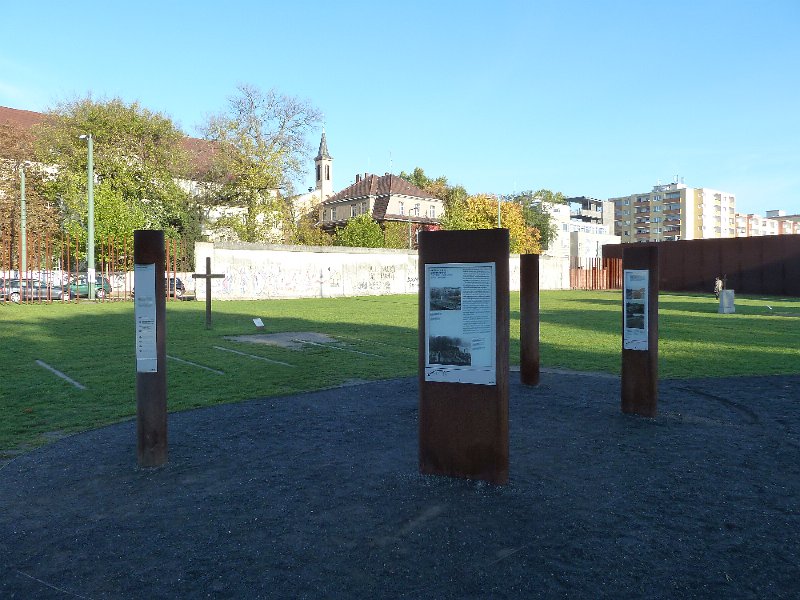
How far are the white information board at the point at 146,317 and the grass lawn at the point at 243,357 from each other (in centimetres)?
149

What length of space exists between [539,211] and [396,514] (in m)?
79.8

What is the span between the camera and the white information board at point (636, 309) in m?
6.94

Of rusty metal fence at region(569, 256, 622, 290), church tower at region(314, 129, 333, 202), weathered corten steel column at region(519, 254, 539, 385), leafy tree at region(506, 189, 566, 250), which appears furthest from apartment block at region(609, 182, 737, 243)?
weathered corten steel column at region(519, 254, 539, 385)

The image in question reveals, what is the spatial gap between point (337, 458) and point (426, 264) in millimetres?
1758

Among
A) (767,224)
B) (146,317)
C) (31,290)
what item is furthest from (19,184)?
(767,224)

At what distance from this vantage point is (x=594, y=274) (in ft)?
183

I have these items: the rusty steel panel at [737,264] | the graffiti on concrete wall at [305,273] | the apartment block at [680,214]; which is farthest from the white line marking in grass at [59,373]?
the apartment block at [680,214]

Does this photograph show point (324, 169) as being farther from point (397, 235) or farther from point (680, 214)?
point (680, 214)

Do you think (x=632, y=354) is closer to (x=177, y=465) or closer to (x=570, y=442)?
(x=570, y=442)

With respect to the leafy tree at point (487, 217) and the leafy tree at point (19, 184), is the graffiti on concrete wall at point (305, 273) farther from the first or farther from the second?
the leafy tree at point (487, 217)

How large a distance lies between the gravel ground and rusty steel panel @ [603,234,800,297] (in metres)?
37.4

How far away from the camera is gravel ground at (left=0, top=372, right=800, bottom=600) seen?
316 cm

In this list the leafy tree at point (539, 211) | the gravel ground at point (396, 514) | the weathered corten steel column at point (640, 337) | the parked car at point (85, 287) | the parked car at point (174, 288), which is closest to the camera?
the gravel ground at point (396, 514)

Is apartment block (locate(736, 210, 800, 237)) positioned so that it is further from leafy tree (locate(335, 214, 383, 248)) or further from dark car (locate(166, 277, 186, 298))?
dark car (locate(166, 277, 186, 298))
